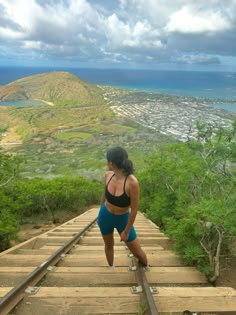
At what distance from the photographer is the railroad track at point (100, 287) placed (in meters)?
3.10

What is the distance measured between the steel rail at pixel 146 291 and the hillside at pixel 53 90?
154 meters

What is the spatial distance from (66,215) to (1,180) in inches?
376

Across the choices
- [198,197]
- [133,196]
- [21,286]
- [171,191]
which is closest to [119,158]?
[133,196]

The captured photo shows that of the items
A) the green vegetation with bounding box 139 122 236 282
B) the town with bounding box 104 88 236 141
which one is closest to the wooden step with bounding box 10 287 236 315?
the green vegetation with bounding box 139 122 236 282

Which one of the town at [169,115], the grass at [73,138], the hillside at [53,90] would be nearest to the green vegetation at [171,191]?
the grass at [73,138]

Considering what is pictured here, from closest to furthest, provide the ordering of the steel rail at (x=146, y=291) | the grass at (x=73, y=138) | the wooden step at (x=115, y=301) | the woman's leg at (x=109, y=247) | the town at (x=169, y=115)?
the steel rail at (x=146, y=291) → the wooden step at (x=115, y=301) → the woman's leg at (x=109, y=247) → the grass at (x=73, y=138) → the town at (x=169, y=115)

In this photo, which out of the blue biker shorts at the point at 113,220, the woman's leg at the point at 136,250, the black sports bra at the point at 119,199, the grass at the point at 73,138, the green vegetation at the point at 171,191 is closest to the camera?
the black sports bra at the point at 119,199

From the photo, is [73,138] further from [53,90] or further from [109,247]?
[53,90]

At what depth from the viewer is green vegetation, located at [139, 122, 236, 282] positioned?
17.7 ft

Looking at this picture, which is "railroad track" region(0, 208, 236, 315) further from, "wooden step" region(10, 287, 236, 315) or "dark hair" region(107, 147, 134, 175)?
"dark hair" region(107, 147, 134, 175)

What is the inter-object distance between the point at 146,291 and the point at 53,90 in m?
179

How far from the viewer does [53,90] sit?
176m

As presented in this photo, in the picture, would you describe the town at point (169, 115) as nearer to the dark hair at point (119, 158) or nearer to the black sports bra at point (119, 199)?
the black sports bra at point (119, 199)

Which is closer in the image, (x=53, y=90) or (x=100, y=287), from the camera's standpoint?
(x=100, y=287)
